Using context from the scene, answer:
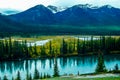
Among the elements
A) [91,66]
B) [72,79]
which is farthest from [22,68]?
[72,79]

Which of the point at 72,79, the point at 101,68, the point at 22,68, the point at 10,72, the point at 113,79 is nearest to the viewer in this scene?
the point at 113,79

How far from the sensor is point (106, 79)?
39344mm

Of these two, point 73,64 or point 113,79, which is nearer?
point 113,79

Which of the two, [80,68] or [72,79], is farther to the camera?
[80,68]

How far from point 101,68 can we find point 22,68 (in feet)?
248

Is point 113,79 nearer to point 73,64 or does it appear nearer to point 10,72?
point 10,72

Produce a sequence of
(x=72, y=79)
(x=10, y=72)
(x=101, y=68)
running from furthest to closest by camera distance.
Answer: (x=10, y=72), (x=101, y=68), (x=72, y=79)

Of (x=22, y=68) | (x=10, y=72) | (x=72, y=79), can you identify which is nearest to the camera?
(x=72, y=79)

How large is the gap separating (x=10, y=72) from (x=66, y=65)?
28.7 meters

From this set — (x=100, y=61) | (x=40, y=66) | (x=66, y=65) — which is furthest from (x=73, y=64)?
(x=100, y=61)

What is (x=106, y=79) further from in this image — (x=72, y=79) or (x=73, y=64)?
(x=73, y=64)

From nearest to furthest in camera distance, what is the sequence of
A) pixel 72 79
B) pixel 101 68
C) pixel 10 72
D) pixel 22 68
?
pixel 72 79, pixel 101 68, pixel 10 72, pixel 22 68

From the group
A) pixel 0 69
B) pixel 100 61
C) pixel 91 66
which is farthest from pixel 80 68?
pixel 100 61

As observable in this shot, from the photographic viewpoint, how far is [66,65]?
168625 mm
